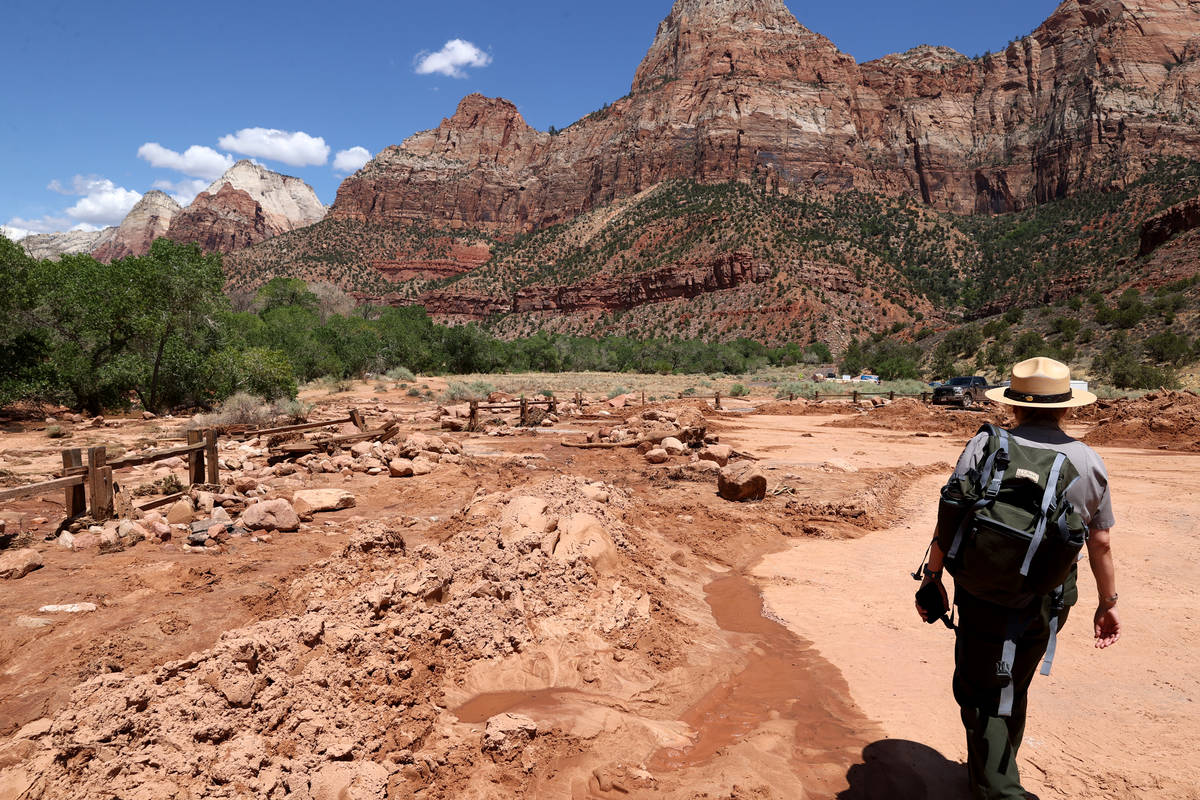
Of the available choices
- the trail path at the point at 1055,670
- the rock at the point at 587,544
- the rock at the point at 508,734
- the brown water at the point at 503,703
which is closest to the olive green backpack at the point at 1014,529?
the trail path at the point at 1055,670

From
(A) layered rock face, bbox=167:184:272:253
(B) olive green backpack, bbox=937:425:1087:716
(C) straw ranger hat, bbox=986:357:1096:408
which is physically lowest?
(B) olive green backpack, bbox=937:425:1087:716

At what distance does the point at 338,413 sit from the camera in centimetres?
2250

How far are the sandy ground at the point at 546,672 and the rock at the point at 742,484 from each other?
81.9 inches

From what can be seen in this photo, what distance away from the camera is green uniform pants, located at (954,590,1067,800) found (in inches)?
108

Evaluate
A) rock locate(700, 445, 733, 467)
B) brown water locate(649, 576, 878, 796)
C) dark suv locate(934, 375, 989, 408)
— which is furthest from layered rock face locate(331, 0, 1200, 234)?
brown water locate(649, 576, 878, 796)

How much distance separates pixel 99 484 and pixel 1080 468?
402 inches

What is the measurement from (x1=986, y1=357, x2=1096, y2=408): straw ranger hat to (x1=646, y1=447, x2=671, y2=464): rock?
37.1ft

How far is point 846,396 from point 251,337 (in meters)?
33.4

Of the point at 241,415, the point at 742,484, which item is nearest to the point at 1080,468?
the point at 742,484

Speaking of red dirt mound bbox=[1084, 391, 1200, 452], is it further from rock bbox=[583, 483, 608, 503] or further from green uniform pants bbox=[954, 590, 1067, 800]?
green uniform pants bbox=[954, 590, 1067, 800]

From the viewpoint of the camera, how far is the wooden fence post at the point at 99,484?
802 cm

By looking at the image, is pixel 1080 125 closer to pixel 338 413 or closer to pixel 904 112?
pixel 904 112

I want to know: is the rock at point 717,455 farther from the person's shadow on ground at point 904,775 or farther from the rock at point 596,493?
the person's shadow on ground at point 904,775

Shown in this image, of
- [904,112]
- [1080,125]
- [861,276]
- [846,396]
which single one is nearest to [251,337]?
[846,396]
